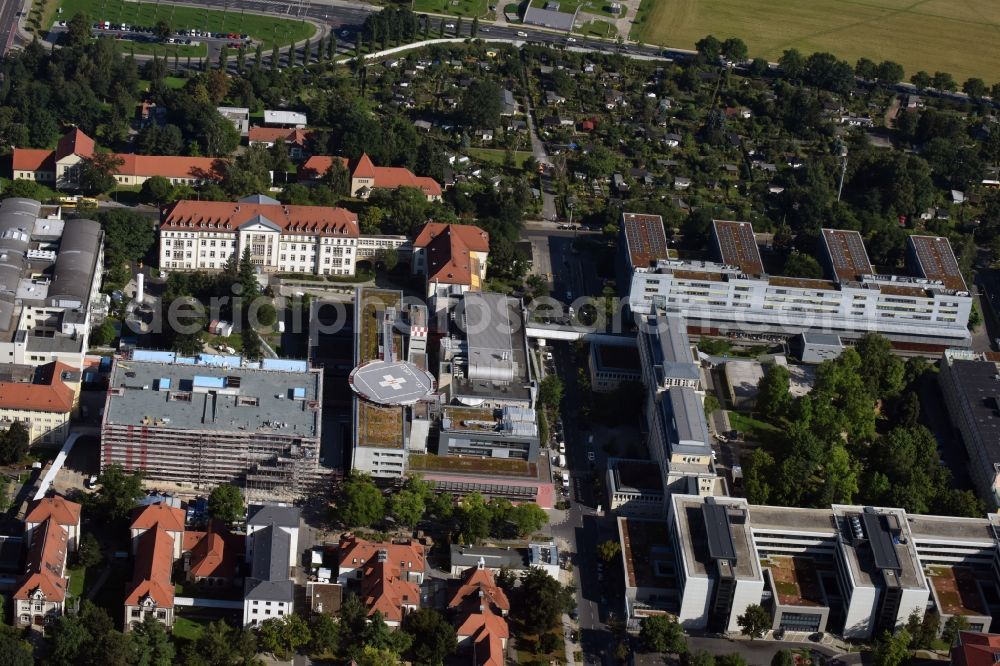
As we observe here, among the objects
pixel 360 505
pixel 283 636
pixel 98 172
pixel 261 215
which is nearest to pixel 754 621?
pixel 360 505

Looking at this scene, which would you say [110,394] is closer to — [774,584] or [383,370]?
[383,370]

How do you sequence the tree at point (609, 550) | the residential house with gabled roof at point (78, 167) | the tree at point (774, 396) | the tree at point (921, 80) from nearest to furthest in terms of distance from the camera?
the tree at point (609, 550), the tree at point (774, 396), the residential house with gabled roof at point (78, 167), the tree at point (921, 80)

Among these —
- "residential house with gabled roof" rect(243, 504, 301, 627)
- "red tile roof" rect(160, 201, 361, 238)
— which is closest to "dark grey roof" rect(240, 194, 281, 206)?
"red tile roof" rect(160, 201, 361, 238)

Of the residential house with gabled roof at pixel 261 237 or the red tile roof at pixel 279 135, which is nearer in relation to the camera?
the residential house with gabled roof at pixel 261 237

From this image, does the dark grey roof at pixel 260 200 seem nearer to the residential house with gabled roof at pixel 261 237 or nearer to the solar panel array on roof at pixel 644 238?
the residential house with gabled roof at pixel 261 237

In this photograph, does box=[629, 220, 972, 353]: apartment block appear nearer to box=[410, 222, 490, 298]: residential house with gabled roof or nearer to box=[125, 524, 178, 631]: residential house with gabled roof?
box=[410, 222, 490, 298]: residential house with gabled roof

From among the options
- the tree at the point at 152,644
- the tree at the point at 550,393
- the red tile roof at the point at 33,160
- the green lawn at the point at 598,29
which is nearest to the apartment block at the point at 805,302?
the tree at the point at 550,393
